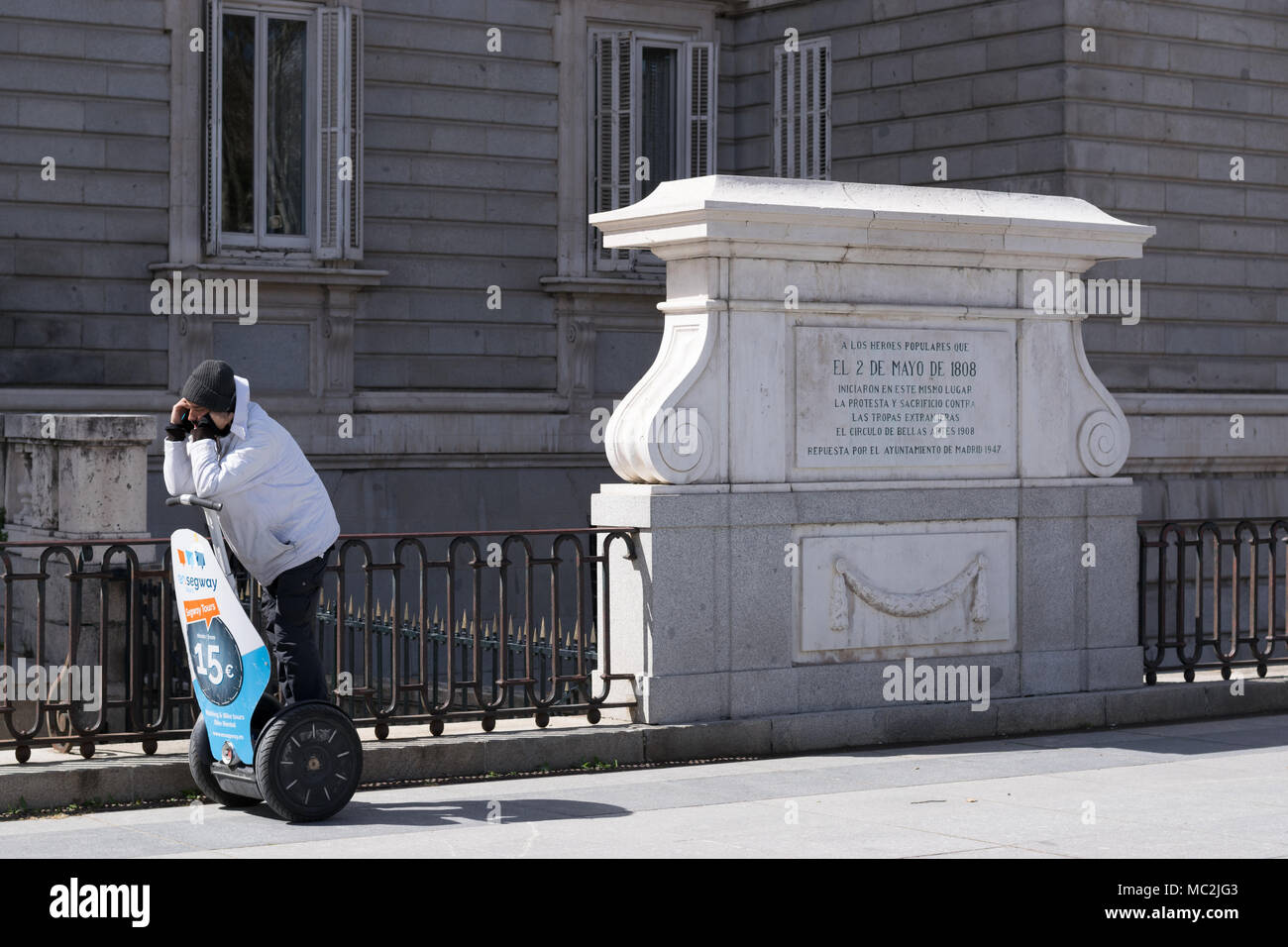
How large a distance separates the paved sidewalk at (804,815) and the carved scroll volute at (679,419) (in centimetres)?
166

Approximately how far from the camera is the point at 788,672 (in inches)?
432

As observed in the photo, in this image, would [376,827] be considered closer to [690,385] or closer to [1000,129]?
[690,385]

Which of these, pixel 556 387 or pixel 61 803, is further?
pixel 556 387

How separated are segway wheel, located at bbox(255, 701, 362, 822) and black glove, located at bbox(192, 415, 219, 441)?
127 cm

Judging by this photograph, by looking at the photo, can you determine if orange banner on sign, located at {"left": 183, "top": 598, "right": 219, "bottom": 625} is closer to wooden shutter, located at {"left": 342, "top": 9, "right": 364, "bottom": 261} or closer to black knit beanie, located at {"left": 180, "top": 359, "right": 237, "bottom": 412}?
black knit beanie, located at {"left": 180, "top": 359, "right": 237, "bottom": 412}

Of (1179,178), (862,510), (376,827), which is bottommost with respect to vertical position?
(376,827)

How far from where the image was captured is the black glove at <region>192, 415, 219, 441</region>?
859cm

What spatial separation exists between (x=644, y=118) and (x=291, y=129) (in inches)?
172

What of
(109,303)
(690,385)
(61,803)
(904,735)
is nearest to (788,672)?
(904,735)

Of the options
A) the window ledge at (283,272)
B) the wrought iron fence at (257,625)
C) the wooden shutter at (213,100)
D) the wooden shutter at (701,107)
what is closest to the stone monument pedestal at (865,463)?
the wrought iron fence at (257,625)

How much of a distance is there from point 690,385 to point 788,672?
68.8 inches

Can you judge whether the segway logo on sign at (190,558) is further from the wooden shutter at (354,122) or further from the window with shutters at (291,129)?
the wooden shutter at (354,122)

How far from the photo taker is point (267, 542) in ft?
28.4

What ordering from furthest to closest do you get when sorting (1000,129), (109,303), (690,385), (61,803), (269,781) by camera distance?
(1000,129), (109,303), (690,385), (61,803), (269,781)
